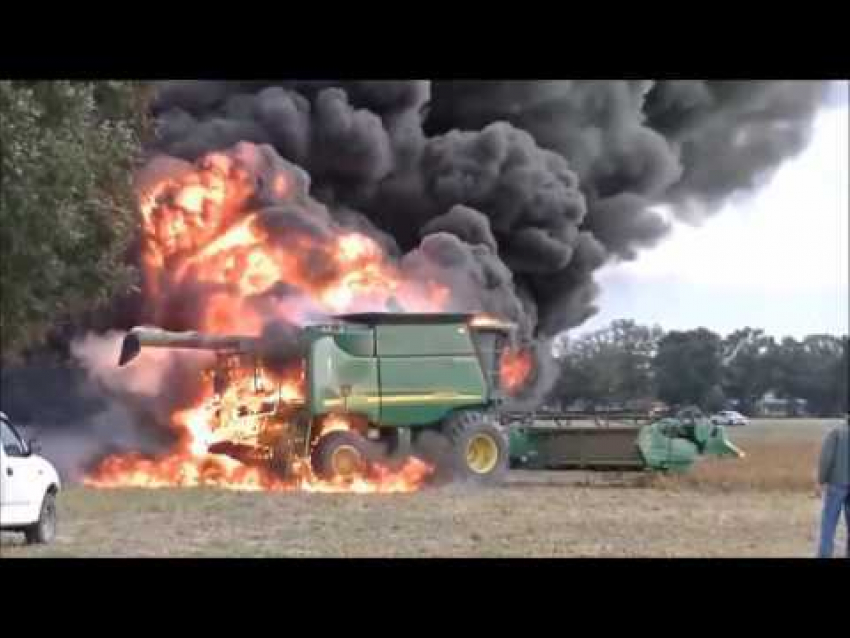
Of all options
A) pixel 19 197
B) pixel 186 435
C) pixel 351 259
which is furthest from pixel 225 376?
→ pixel 19 197

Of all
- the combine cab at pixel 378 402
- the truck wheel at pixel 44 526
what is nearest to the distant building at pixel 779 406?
the combine cab at pixel 378 402

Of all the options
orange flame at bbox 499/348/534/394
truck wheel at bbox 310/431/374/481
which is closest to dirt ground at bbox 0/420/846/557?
truck wheel at bbox 310/431/374/481

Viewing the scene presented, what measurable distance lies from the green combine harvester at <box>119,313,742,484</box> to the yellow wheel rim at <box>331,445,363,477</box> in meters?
0.01

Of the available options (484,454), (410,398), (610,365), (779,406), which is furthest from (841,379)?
(410,398)

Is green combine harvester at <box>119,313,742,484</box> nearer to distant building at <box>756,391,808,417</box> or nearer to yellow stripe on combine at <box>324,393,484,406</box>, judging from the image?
yellow stripe on combine at <box>324,393,484,406</box>

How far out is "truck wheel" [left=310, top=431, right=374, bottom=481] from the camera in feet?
60.3

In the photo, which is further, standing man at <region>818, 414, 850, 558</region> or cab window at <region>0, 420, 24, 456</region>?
cab window at <region>0, 420, 24, 456</region>

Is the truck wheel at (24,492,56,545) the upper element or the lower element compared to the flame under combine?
lower

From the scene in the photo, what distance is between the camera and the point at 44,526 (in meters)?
13.6

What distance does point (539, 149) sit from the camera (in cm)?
2341

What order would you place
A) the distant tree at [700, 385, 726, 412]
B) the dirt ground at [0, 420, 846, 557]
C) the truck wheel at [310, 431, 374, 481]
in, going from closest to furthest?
the dirt ground at [0, 420, 846, 557] < the truck wheel at [310, 431, 374, 481] < the distant tree at [700, 385, 726, 412]

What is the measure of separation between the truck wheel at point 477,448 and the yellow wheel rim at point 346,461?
127 cm

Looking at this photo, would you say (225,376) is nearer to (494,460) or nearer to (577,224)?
(494,460)
